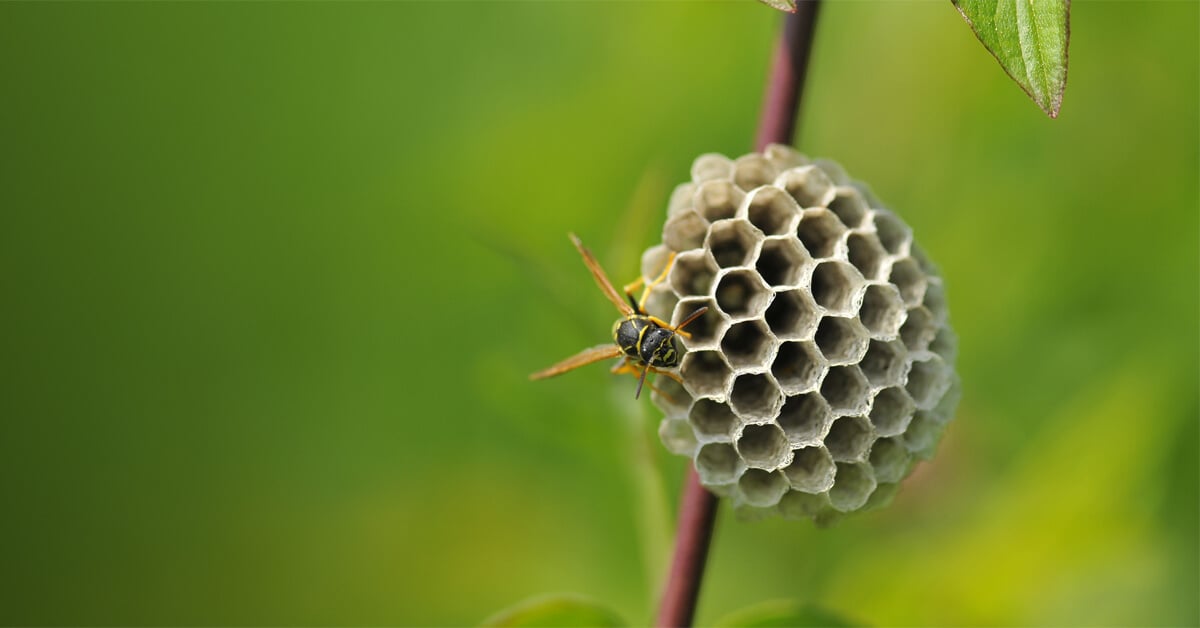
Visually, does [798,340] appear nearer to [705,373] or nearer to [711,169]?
[705,373]

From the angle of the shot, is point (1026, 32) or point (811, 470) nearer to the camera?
point (1026, 32)

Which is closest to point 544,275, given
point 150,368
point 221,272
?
point 221,272

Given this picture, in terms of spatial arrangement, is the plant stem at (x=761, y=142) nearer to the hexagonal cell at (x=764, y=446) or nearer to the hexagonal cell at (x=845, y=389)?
the hexagonal cell at (x=764, y=446)

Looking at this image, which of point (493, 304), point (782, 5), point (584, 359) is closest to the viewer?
point (782, 5)

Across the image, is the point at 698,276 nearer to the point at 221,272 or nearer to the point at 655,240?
the point at 655,240

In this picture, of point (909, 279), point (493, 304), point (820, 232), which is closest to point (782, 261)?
point (820, 232)

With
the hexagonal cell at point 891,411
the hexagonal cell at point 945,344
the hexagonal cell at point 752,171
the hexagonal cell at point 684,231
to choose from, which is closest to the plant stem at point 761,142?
the hexagonal cell at point 752,171
